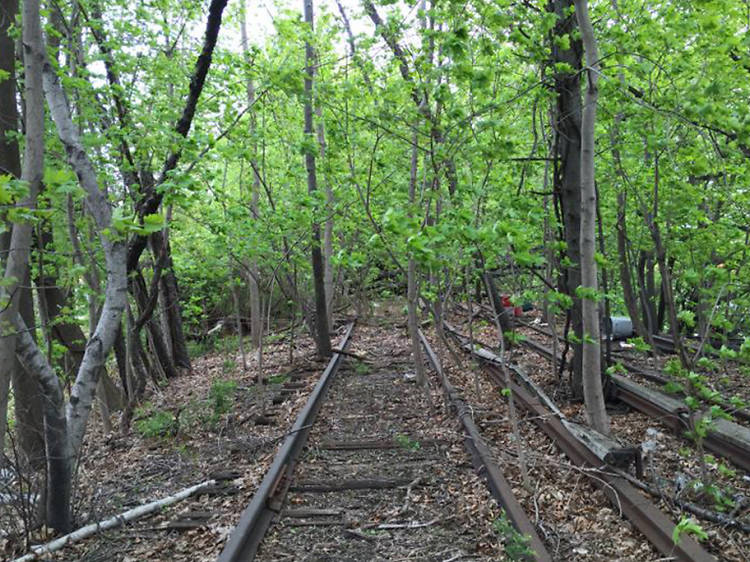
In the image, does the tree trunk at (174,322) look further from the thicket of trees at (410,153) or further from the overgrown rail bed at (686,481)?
the overgrown rail bed at (686,481)

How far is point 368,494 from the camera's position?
16.7 ft

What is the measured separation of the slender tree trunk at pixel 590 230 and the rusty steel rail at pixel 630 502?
40 cm

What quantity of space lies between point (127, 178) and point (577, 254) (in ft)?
19.6

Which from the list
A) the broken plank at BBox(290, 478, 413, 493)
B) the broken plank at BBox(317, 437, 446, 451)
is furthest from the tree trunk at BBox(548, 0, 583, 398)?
the broken plank at BBox(290, 478, 413, 493)

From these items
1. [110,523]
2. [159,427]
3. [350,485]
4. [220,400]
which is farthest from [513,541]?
[220,400]

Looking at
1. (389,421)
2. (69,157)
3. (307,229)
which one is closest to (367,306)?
(307,229)

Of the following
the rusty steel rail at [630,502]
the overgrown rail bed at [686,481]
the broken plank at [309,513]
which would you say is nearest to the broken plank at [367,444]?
the rusty steel rail at [630,502]

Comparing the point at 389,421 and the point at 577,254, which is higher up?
the point at 577,254

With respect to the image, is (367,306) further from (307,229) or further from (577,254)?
(577,254)

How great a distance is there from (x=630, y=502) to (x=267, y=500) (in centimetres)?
291

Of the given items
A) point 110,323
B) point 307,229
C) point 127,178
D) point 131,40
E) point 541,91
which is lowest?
point 110,323

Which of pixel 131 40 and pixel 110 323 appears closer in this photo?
pixel 110 323

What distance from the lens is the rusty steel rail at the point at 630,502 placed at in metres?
3.54

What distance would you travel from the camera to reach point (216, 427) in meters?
7.43
